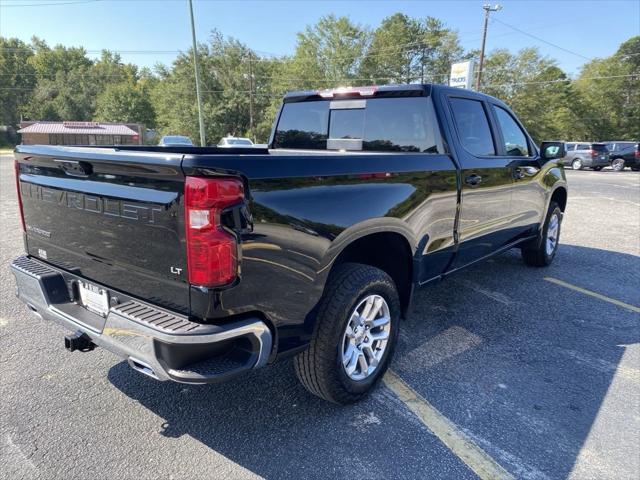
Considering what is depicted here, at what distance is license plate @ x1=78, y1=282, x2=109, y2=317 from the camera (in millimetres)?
2305

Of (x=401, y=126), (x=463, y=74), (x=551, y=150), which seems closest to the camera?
(x=401, y=126)

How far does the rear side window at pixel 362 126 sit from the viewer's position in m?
3.44

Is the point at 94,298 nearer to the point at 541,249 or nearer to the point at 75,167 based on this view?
the point at 75,167

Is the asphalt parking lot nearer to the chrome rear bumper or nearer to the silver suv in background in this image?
the chrome rear bumper

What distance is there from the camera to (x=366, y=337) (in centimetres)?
273

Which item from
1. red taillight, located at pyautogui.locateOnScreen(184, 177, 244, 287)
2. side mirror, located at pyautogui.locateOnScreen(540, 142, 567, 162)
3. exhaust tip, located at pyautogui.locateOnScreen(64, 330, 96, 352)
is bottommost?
exhaust tip, located at pyautogui.locateOnScreen(64, 330, 96, 352)

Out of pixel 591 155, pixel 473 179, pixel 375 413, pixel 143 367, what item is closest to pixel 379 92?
pixel 473 179

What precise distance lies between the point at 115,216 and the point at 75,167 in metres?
0.40

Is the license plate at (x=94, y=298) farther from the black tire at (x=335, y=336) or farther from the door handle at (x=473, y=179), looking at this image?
the door handle at (x=473, y=179)

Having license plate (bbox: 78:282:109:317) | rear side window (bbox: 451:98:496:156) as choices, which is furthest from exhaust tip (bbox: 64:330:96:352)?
rear side window (bbox: 451:98:496:156)

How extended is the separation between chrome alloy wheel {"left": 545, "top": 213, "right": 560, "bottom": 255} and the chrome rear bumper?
4.83 m

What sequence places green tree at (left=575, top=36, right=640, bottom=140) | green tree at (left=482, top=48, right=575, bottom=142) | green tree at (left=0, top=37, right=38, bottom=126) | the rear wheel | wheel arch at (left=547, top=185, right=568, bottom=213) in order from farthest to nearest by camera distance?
green tree at (left=0, top=37, right=38, bottom=126)
green tree at (left=575, top=36, right=640, bottom=140)
green tree at (left=482, top=48, right=575, bottom=142)
the rear wheel
wheel arch at (left=547, top=185, right=568, bottom=213)

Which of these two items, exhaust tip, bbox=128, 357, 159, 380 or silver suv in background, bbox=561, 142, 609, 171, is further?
silver suv in background, bbox=561, 142, 609, 171

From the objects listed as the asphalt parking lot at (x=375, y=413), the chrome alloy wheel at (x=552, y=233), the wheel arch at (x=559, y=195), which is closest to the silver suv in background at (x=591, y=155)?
the wheel arch at (x=559, y=195)
